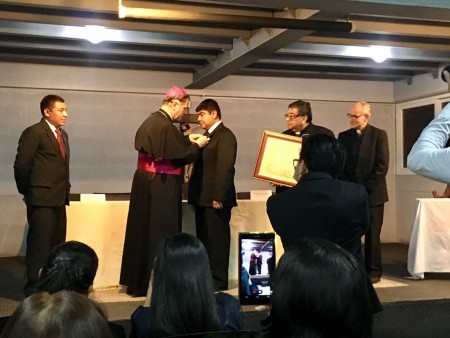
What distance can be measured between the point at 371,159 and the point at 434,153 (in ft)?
11.5

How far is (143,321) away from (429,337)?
2538 millimetres

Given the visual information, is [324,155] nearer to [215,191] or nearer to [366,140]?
[215,191]

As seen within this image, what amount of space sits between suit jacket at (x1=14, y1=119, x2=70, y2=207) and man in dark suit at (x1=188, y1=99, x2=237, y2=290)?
1032 millimetres

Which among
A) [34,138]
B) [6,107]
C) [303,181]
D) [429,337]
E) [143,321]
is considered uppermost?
[6,107]

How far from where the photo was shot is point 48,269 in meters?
2.00

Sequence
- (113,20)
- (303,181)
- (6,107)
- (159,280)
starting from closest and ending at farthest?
(159,280) < (303,181) < (113,20) < (6,107)

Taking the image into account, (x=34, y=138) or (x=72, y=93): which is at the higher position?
(x=72, y=93)

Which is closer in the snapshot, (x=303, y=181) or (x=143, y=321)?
(x=143, y=321)

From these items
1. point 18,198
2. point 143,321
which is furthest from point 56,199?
point 18,198

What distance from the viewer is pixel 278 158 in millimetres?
4410

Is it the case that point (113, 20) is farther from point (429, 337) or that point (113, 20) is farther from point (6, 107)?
point (429, 337)

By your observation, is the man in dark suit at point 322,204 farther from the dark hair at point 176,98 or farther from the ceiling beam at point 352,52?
the ceiling beam at point 352,52

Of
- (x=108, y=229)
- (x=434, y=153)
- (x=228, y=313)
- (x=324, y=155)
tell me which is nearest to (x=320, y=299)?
(x=434, y=153)

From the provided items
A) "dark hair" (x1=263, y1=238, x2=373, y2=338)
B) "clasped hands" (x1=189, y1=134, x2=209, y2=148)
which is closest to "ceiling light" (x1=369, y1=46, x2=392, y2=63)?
"clasped hands" (x1=189, y1=134, x2=209, y2=148)
